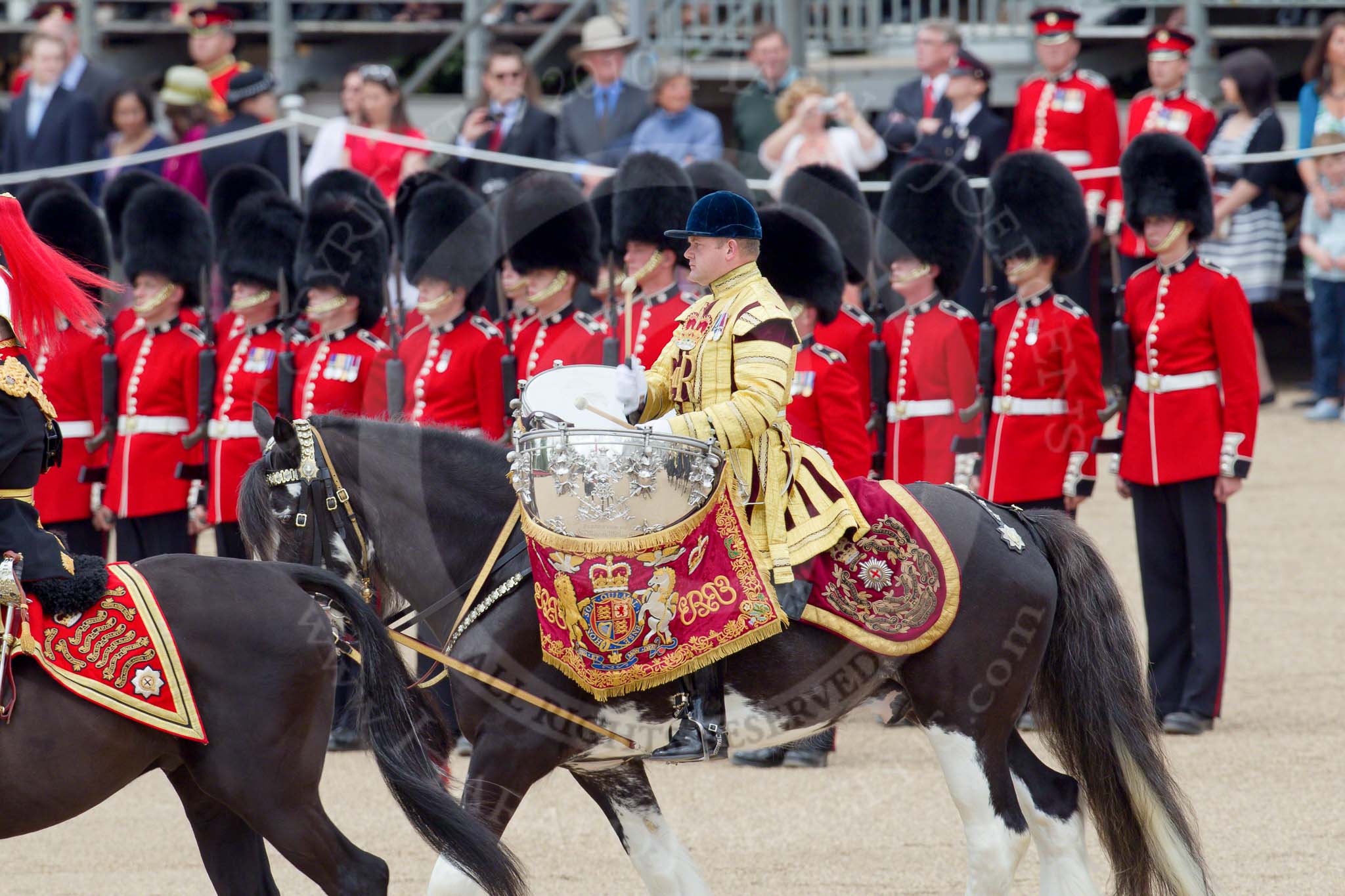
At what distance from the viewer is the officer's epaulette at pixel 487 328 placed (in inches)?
261

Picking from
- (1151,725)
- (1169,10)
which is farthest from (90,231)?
(1169,10)

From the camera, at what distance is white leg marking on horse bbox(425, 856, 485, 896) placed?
12.9 ft

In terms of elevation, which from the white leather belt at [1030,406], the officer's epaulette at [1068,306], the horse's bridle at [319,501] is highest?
the horse's bridle at [319,501]

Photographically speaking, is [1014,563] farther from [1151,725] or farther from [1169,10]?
[1169,10]

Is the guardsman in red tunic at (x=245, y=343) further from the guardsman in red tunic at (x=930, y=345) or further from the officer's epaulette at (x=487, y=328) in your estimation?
the guardsman in red tunic at (x=930, y=345)

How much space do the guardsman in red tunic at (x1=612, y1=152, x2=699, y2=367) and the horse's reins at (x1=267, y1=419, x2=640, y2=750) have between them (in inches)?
88.0

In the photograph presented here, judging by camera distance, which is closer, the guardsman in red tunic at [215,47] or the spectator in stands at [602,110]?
the spectator in stands at [602,110]

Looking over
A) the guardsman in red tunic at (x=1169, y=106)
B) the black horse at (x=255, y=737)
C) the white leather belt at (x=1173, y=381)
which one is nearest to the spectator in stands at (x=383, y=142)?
the guardsman in red tunic at (x=1169, y=106)

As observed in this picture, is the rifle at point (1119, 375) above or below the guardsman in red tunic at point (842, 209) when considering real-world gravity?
below

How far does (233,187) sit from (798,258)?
2927 millimetres

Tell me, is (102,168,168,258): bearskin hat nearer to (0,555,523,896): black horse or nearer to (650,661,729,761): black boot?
(0,555,523,896): black horse

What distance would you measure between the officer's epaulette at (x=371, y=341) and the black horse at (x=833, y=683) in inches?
91.9

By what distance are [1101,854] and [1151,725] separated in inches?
29.1

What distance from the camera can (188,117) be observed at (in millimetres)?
9828
